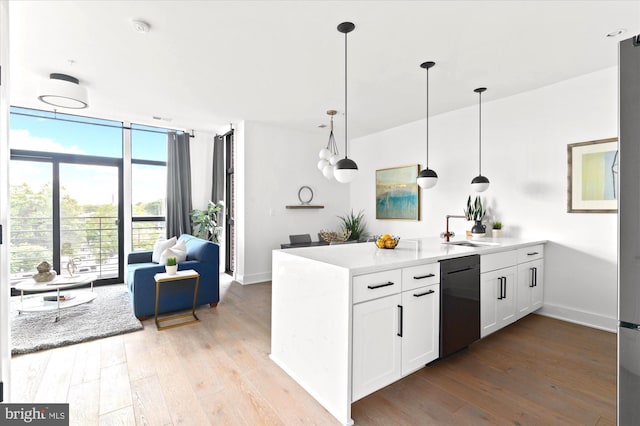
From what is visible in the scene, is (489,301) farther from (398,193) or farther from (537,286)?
(398,193)

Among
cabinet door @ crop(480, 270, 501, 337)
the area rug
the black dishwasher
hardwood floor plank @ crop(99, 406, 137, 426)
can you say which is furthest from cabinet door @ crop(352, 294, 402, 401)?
the area rug

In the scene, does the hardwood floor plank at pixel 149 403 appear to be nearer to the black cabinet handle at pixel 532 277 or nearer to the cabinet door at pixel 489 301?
the cabinet door at pixel 489 301

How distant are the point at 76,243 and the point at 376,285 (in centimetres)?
511

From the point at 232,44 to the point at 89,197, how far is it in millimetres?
3888

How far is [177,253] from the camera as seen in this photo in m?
3.66

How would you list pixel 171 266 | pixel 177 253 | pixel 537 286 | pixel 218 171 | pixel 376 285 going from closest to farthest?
pixel 376 285, pixel 171 266, pixel 537 286, pixel 177 253, pixel 218 171

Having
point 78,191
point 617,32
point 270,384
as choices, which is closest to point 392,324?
point 270,384

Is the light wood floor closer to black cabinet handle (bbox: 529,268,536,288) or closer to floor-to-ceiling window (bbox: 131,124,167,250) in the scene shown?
black cabinet handle (bbox: 529,268,536,288)

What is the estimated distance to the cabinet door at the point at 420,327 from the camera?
2.00 meters

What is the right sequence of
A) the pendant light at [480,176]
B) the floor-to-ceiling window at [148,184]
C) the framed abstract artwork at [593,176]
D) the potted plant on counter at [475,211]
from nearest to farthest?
the framed abstract artwork at [593,176] < the pendant light at [480,176] < the potted plant on counter at [475,211] < the floor-to-ceiling window at [148,184]

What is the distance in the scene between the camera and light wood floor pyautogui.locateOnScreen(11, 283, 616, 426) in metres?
1.79

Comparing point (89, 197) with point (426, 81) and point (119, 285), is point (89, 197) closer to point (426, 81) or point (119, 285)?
point (119, 285)

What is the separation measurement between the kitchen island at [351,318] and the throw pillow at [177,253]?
1838mm

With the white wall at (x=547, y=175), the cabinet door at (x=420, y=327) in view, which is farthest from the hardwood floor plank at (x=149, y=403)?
the white wall at (x=547, y=175)
